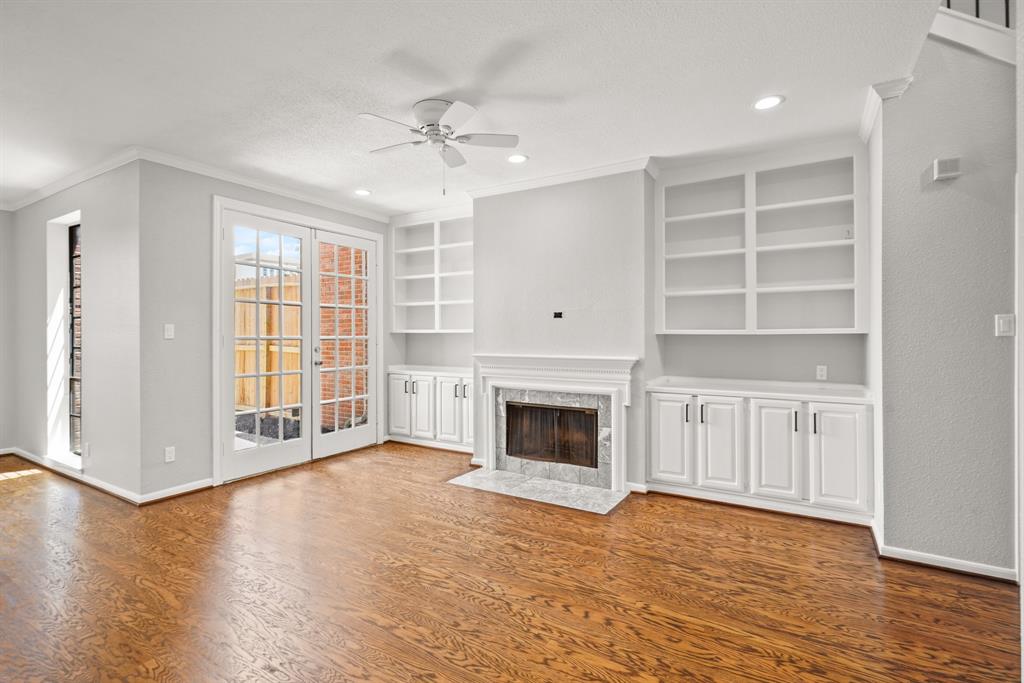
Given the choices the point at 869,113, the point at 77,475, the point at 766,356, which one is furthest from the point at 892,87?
the point at 77,475

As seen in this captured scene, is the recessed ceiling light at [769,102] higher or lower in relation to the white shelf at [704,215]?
higher

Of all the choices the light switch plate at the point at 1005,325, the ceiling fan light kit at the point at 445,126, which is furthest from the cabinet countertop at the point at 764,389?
the ceiling fan light kit at the point at 445,126

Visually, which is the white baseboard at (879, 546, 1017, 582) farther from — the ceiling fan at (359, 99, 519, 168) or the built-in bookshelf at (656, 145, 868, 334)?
the ceiling fan at (359, 99, 519, 168)

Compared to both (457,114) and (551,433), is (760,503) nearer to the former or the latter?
(551,433)

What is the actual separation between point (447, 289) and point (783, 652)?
4.79m

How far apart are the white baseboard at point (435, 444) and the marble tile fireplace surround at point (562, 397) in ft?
1.97

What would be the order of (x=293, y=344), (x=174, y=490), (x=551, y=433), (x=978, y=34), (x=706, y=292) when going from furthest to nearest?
(x=293, y=344), (x=551, y=433), (x=706, y=292), (x=174, y=490), (x=978, y=34)

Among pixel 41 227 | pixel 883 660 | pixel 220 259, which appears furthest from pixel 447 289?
pixel 883 660

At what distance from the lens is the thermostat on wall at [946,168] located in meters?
2.69

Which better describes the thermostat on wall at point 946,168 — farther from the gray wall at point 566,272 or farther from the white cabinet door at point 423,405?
the white cabinet door at point 423,405

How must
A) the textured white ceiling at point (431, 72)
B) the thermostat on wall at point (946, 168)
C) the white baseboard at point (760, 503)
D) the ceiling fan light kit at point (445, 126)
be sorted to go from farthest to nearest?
the white baseboard at point (760, 503) → the ceiling fan light kit at point (445, 126) → the thermostat on wall at point (946, 168) → the textured white ceiling at point (431, 72)

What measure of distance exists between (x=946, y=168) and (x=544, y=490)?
10.9 ft

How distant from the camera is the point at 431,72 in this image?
2688mm

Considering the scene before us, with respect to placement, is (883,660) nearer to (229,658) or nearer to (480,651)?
(480,651)
